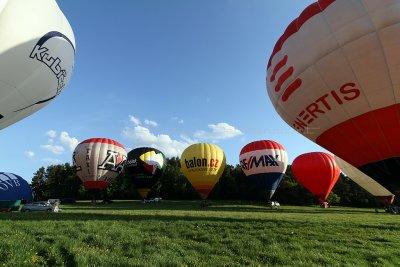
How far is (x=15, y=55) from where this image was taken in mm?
12875

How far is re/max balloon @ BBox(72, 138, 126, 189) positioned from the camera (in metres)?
41.6

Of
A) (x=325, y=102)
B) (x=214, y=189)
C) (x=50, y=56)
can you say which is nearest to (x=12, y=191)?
(x=50, y=56)

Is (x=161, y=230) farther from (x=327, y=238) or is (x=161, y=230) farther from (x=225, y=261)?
(x=327, y=238)

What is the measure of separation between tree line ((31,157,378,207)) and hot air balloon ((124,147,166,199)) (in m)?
13.4

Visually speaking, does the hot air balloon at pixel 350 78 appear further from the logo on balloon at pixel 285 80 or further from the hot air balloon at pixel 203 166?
the hot air balloon at pixel 203 166

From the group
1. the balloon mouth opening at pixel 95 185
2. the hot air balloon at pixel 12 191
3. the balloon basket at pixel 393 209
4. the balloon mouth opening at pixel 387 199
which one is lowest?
the balloon basket at pixel 393 209

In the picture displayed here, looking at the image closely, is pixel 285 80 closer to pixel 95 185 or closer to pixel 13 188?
pixel 13 188

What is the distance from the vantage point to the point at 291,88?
661 inches

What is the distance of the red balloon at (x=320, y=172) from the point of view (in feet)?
128

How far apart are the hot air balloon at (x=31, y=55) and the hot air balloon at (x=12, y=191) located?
19612mm

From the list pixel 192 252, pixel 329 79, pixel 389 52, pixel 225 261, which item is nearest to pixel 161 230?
pixel 192 252

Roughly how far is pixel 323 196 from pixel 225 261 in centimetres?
3241

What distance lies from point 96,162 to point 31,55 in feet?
95.8

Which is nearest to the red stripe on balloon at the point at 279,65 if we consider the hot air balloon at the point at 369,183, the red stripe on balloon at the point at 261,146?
the red stripe on balloon at the point at 261,146
